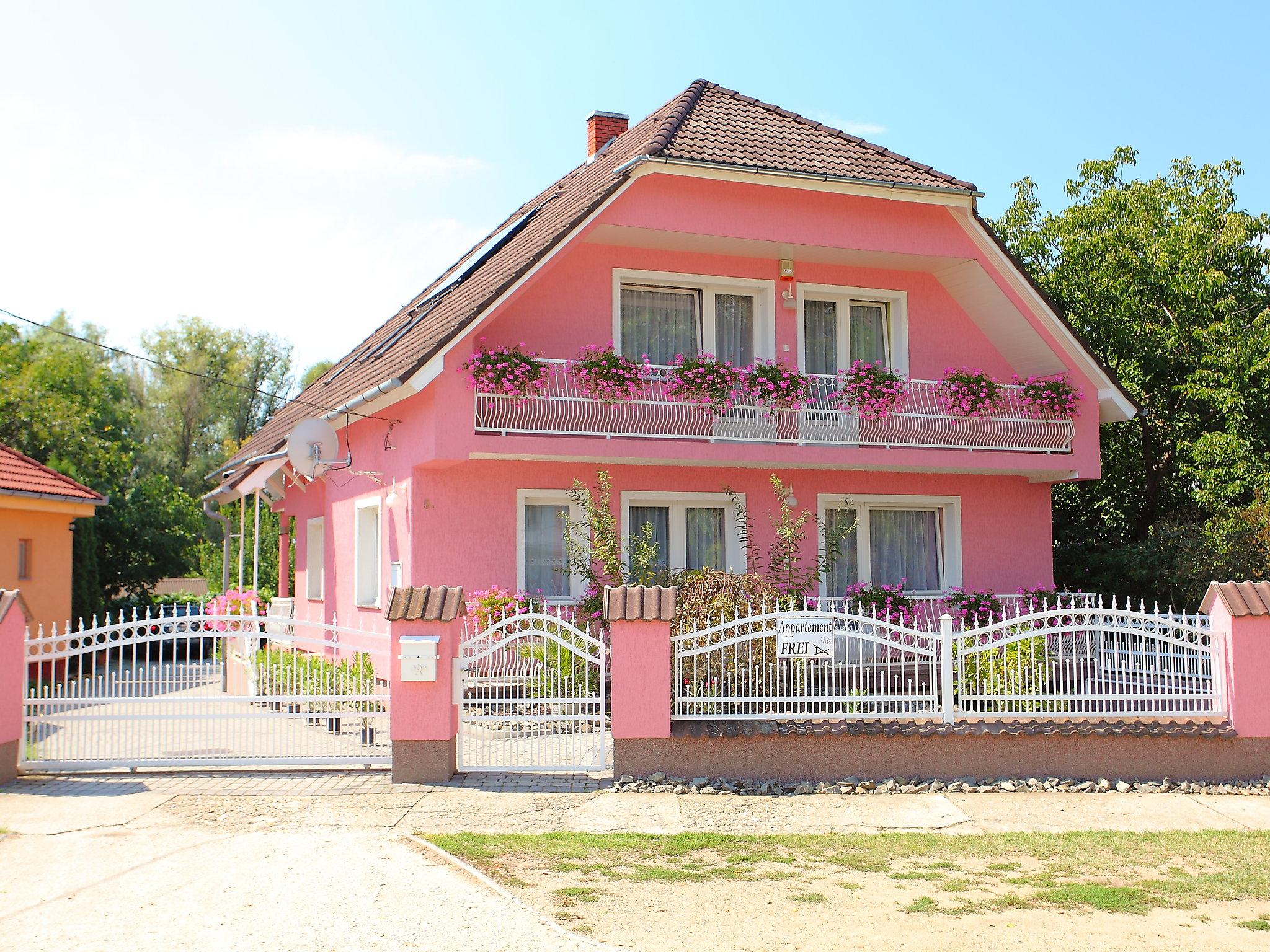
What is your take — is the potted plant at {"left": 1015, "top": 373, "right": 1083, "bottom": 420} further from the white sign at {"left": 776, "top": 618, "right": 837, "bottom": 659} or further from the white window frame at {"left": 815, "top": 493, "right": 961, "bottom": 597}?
the white sign at {"left": 776, "top": 618, "right": 837, "bottom": 659}

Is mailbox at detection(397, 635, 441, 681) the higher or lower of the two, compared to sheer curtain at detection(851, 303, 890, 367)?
lower

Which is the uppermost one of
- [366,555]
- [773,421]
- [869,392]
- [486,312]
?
[486,312]

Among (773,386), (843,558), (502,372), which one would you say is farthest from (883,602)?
(502,372)

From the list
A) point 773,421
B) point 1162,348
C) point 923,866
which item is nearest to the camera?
point 923,866

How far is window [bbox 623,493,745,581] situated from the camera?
15.5 m

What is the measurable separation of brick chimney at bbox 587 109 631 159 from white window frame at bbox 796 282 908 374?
5373 millimetres

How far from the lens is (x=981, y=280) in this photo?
16188 millimetres

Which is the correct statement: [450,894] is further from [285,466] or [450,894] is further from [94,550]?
[94,550]

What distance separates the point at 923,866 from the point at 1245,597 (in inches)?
192

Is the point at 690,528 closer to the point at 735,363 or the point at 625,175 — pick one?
the point at 735,363

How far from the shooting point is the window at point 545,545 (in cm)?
1473

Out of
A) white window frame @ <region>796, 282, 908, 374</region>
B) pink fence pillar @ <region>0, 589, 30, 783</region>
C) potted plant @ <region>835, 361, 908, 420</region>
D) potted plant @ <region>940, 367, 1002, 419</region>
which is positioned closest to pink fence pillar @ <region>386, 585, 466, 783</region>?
pink fence pillar @ <region>0, 589, 30, 783</region>

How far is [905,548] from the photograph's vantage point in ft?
54.8

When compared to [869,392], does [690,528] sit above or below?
below
